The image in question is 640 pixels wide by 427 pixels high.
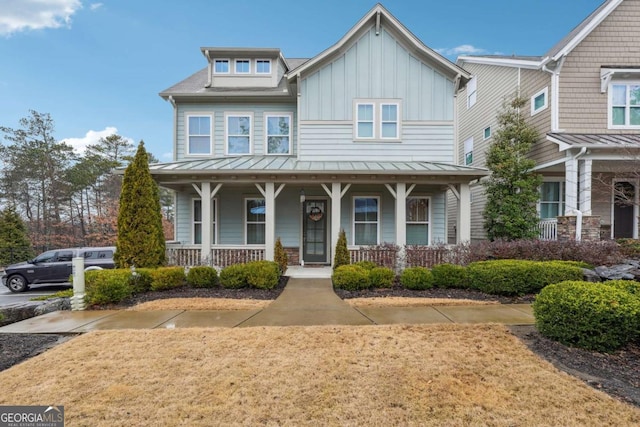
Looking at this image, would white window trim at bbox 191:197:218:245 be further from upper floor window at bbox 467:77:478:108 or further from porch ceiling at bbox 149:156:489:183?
upper floor window at bbox 467:77:478:108

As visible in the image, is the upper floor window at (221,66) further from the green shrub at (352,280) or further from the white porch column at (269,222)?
Result: the green shrub at (352,280)

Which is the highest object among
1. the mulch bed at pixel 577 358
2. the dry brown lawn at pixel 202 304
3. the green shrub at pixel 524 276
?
the green shrub at pixel 524 276

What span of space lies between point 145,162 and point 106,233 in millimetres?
20356

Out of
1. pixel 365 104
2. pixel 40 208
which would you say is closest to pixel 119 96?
pixel 40 208

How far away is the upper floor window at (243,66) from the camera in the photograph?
39.9ft

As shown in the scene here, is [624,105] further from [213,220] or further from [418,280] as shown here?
[213,220]

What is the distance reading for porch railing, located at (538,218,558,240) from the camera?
10.7m

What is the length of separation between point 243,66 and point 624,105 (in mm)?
13926

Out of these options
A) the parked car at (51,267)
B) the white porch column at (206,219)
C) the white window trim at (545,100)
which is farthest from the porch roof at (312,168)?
the white window trim at (545,100)

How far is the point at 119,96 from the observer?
22812mm

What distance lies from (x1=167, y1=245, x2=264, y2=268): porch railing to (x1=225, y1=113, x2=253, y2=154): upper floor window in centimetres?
400

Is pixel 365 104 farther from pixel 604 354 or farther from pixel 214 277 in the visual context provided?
pixel 604 354

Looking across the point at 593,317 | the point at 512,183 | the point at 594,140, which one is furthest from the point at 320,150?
the point at 594,140

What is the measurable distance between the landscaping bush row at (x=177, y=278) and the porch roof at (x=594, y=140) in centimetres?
992
